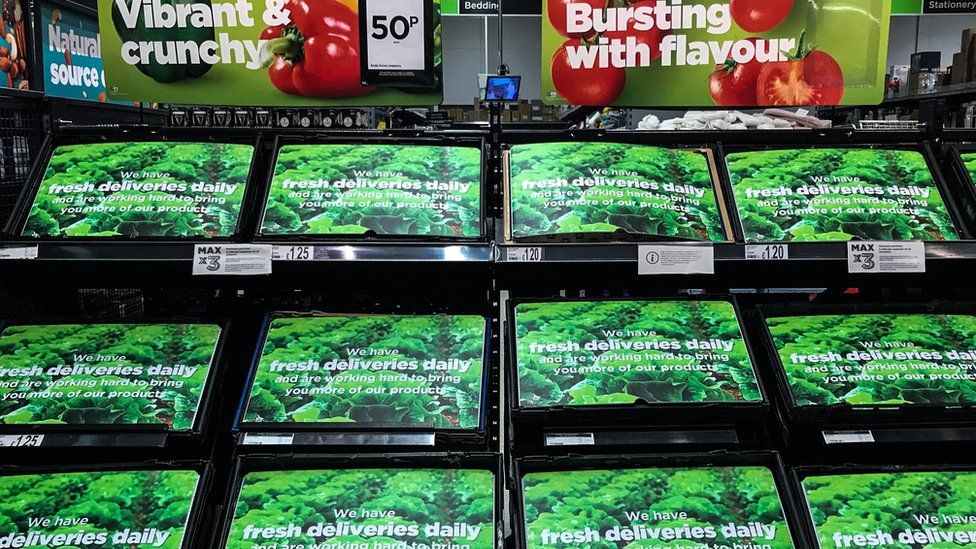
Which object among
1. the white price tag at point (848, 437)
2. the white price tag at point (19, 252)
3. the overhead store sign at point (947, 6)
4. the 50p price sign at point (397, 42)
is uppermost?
the overhead store sign at point (947, 6)

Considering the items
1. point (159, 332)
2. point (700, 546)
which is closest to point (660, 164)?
point (700, 546)

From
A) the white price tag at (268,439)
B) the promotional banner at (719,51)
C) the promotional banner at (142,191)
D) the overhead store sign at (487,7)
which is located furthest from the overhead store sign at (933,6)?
the white price tag at (268,439)

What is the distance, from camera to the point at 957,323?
5.64ft

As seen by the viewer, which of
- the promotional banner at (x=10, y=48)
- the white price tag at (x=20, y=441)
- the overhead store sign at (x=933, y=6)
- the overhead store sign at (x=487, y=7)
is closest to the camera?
the white price tag at (x=20, y=441)

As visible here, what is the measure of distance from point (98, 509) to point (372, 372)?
610 mm

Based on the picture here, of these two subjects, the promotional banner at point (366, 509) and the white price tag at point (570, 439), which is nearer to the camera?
the promotional banner at point (366, 509)

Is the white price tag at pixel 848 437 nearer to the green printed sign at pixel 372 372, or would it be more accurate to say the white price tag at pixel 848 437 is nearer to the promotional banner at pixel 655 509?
the promotional banner at pixel 655 509

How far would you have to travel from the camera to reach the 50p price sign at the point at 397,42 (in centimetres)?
177

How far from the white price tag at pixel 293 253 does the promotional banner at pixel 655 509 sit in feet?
2.13

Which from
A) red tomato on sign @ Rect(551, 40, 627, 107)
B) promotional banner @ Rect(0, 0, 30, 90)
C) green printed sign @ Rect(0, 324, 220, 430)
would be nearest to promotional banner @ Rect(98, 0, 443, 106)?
red tomato on sign @ Rect(551, 40, 627, 107)

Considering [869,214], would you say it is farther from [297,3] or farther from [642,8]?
[297,3]

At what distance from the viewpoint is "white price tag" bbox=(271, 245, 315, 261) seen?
152 centimetres

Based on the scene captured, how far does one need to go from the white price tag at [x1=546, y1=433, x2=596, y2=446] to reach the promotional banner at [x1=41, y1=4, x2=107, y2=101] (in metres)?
1.68

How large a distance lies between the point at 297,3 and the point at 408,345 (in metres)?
0.90
